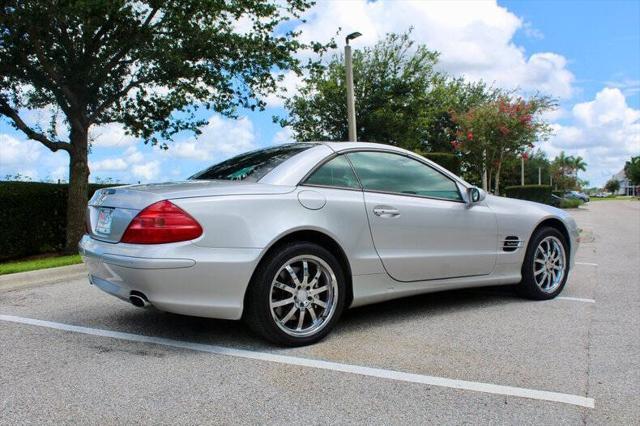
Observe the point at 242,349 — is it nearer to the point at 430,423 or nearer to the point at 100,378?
the point at 100,378

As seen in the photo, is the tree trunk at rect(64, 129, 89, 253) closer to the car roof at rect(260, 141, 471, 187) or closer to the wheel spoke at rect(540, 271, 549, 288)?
the car roof at rect(260, 141, 471, 187)

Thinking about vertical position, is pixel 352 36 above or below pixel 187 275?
above

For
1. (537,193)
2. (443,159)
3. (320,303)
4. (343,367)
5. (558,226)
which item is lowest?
(343,367)

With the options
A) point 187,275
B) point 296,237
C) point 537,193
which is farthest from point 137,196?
point 537,193

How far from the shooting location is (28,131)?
11555mm

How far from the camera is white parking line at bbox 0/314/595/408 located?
3.17 meters

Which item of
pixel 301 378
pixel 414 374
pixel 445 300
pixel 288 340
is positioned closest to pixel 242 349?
pixel 288 340

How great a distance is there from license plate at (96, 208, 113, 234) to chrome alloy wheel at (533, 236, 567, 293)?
157 inches

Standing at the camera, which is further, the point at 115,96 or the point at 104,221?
the point at 115,96

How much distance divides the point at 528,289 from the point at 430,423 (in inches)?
127

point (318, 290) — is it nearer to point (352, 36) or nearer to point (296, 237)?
point (296, 237)

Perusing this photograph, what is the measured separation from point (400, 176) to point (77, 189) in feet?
27.7

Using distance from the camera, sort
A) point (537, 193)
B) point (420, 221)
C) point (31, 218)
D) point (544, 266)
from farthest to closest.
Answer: point (537, 193) → point (31, 218) → point (544, 266) → point (420, 221)

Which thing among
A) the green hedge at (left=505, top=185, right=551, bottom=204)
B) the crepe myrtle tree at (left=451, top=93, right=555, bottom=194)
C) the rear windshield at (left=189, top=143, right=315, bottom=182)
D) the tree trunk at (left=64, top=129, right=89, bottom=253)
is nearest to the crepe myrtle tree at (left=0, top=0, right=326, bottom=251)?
the tree trunk at (left=64, top=129, right=89, bottom=253)
